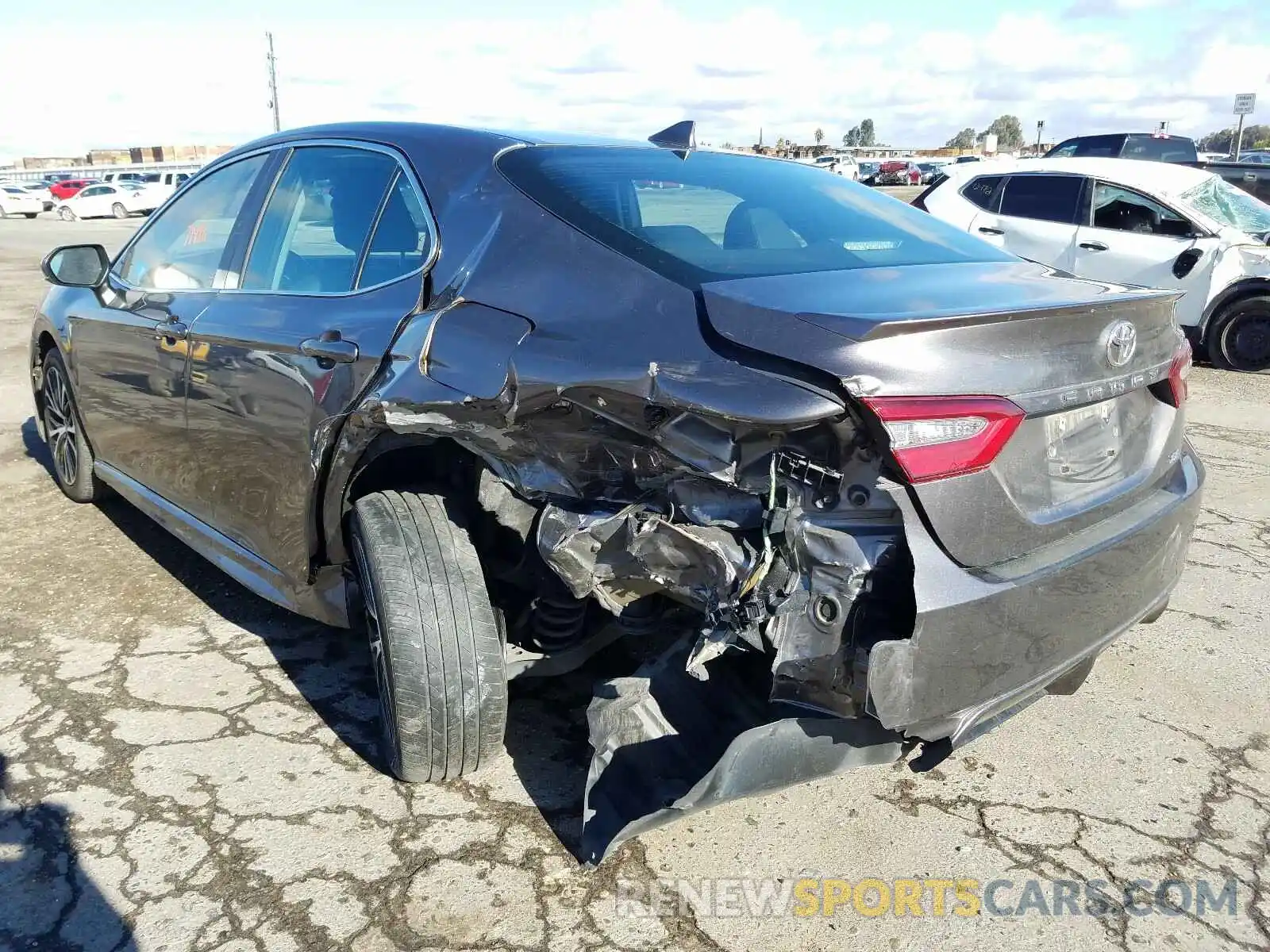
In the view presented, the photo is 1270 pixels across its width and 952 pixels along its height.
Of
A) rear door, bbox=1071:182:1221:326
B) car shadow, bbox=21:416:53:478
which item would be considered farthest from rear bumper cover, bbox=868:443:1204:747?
rear door, bbox=1071:182:1221:326

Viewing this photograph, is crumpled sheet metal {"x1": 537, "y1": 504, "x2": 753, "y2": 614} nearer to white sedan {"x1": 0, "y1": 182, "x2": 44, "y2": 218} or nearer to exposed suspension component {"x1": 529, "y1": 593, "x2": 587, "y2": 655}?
exposed suspension component {"x1": 529, "y1": 593, "x2": 587, "y2": 655}

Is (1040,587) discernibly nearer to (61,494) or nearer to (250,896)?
(250,896)

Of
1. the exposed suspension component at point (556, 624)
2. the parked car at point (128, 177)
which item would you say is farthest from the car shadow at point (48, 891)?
the parked car at point (128, 177)

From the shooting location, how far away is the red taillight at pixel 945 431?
1.98 m

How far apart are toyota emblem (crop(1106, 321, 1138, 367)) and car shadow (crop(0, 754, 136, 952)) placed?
8.36ft

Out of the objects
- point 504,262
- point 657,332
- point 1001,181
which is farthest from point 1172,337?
point 1001,181

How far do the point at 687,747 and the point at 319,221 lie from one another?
6.45ft

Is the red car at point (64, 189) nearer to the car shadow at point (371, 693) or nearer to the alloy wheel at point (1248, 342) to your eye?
the alloy wheel at point (1248, 342)

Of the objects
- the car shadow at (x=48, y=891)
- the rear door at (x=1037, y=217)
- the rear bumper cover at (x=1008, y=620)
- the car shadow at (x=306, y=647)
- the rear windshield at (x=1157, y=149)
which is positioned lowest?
the car shadow at (x=306, y=647)

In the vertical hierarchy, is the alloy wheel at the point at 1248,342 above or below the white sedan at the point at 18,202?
above

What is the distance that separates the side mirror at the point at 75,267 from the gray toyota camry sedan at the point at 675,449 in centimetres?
110

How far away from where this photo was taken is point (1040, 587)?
2207 mm

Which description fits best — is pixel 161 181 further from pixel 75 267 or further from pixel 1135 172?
pixel 75 267

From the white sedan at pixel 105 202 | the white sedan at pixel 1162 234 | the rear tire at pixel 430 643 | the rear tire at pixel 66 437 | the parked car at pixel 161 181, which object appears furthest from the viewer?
the parked car at pixel 161 181
